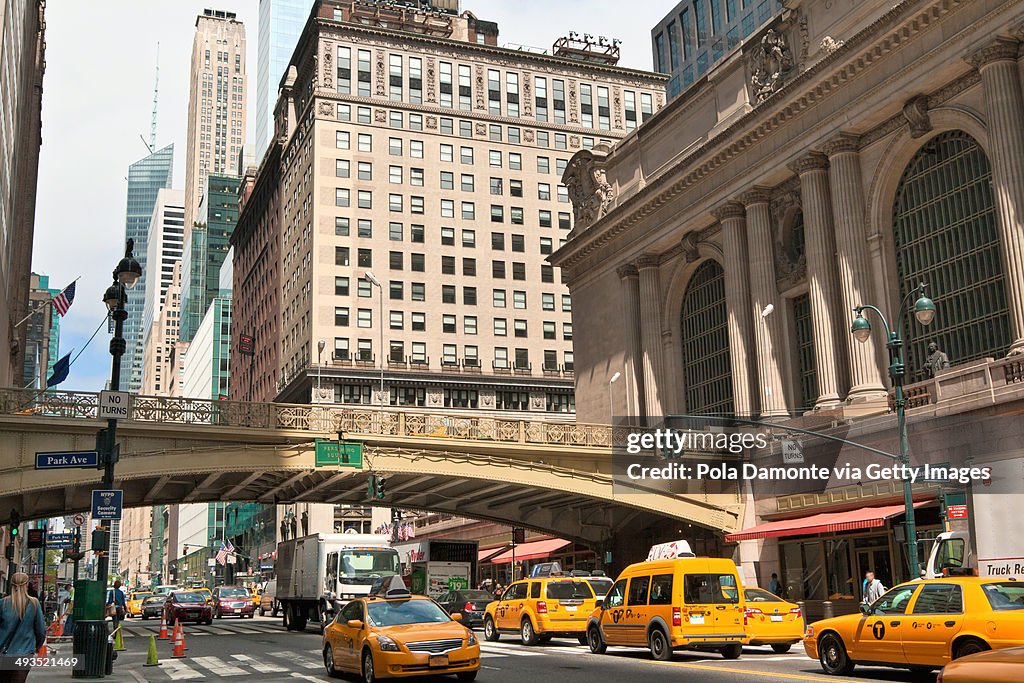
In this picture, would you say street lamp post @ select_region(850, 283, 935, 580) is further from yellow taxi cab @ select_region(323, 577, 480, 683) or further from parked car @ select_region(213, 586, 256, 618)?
parked car @ select_region(213, 586, 256, 618)

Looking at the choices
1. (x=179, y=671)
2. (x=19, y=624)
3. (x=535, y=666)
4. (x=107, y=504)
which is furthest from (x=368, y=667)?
(x=179, y=671)

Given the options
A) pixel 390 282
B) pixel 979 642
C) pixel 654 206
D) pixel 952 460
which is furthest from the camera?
pixel 390 282

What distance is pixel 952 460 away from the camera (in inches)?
1243

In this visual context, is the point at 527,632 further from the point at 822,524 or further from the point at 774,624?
the point at 822,524

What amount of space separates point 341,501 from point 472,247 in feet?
145

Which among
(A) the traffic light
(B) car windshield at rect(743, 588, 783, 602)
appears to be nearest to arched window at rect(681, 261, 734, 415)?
(B) car windshield at rect(743, 588, 783, 602)

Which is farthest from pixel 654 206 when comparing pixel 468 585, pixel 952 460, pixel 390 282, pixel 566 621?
pixel 390 282

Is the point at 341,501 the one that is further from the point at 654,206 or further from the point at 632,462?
the point at 654,206

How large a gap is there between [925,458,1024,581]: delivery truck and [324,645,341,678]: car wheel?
51.1 feet

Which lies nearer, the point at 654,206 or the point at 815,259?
the point at 815,259

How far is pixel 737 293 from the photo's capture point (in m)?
46.5

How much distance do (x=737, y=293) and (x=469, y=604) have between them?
19687 millimetres

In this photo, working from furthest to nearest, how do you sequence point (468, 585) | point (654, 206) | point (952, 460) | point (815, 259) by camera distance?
1. point (654, 206)
2. point (468, 585)
3. point (815, 259)
4. point (952, 460)

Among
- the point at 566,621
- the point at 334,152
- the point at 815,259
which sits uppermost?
the point at 334,152
